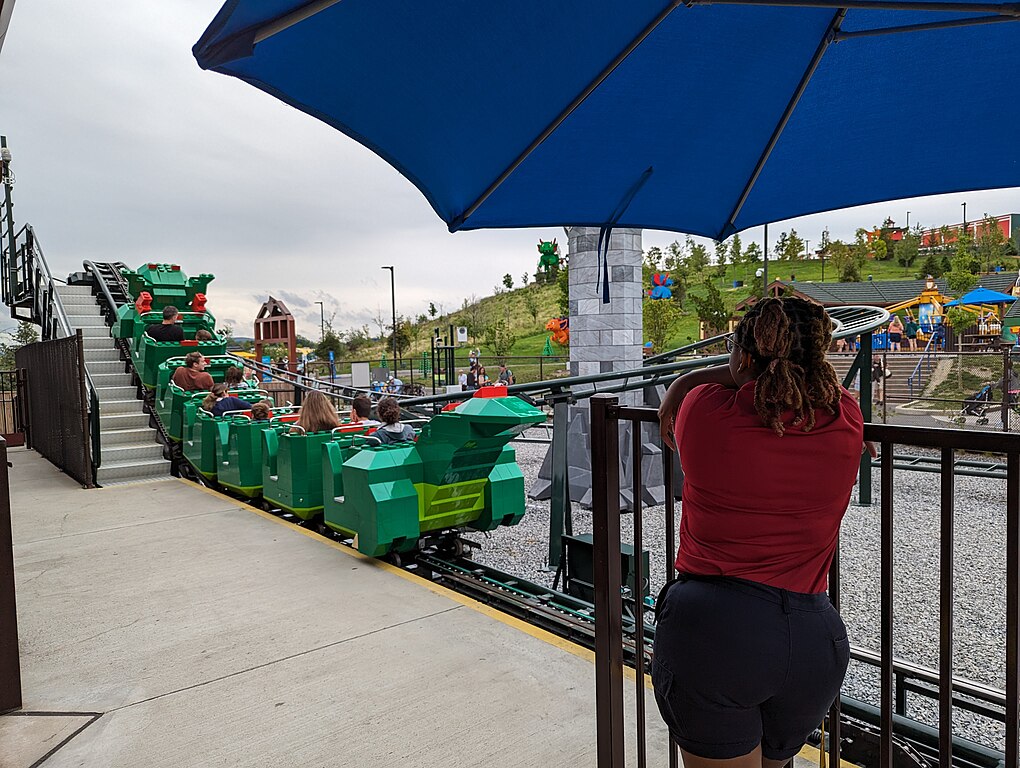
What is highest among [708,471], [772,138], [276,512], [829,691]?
[772,138]

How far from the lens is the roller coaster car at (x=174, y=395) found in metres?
8.81

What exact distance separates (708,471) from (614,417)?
0.52 m

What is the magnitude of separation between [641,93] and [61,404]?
30.6 feet

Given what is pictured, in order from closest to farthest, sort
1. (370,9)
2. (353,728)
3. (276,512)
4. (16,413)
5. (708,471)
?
1. (708,471)
2. (370,9)
3. (353,728)
4. (276,512)
5. (16,413)

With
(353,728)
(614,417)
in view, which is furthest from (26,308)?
(614,417)

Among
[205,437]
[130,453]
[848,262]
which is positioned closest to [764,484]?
[205,437]

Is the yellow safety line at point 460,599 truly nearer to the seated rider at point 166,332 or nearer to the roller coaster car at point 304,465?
the roller coaster car at point 304,465

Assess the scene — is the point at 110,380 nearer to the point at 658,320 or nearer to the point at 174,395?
the point at 174,395

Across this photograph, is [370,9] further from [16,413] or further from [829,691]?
[16,413]

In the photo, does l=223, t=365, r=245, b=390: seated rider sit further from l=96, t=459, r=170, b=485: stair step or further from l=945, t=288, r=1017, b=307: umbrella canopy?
l=945, t=288, r=1017, b=307: umbrella canopy

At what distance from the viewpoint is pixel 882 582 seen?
156 centimetres

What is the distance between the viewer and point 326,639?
12.3 feet

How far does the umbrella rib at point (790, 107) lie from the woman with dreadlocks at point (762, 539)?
3.17 feet

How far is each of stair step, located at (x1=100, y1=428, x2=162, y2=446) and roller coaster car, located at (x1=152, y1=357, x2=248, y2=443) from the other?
0.27m
